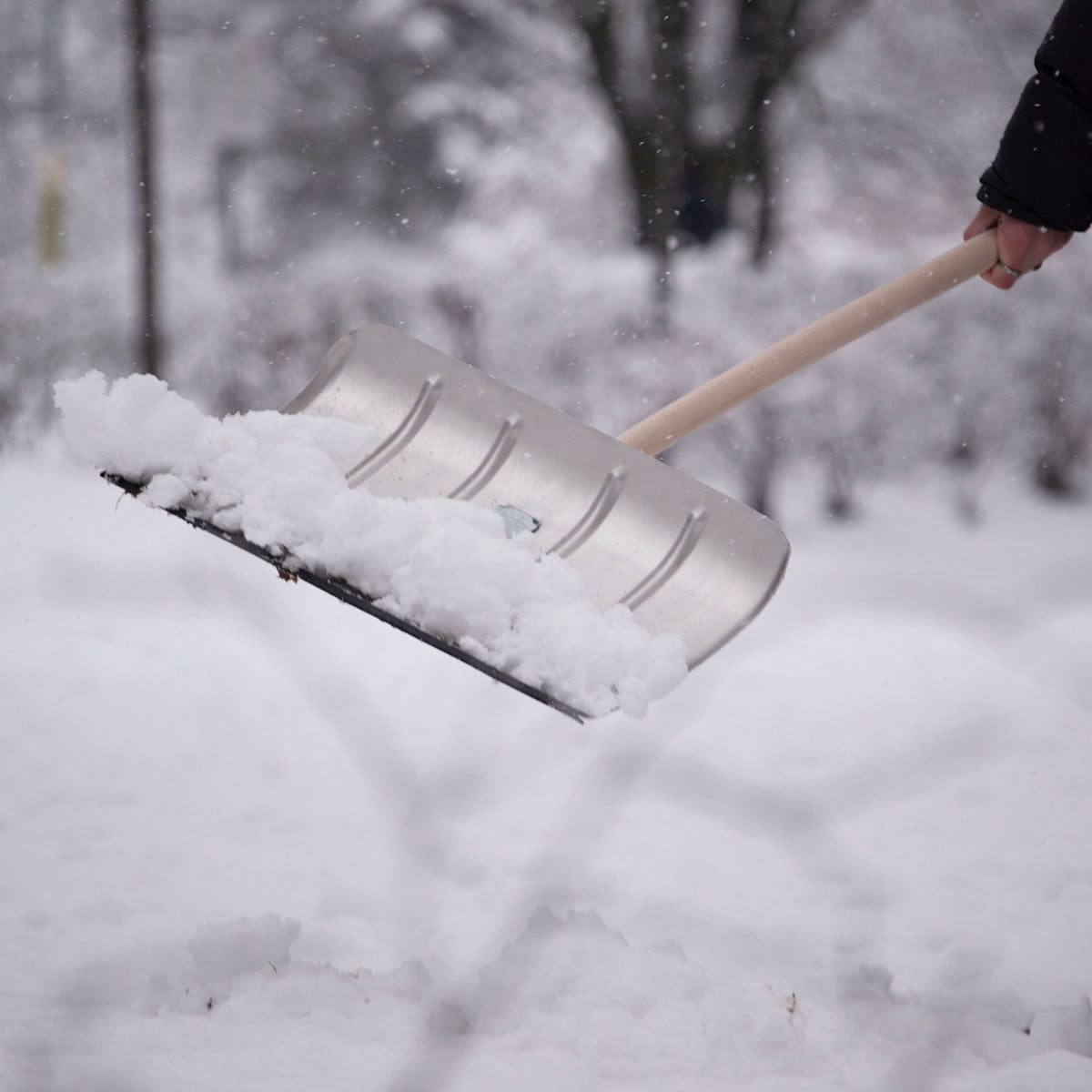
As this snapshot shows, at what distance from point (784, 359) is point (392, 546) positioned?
2.72ft

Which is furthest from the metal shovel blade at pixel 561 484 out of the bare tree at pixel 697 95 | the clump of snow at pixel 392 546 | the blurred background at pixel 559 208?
the bare tree at pixel 697 95

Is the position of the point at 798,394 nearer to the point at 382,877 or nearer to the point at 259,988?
the point at 382,877

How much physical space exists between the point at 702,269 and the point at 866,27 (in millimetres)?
1037

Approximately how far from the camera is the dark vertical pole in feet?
13.3

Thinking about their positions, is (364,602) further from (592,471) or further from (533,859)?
(533,859)

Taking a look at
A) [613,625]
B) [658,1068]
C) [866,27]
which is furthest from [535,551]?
[866,27]

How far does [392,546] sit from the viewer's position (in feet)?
4.45

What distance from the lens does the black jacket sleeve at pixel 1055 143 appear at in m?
1.97

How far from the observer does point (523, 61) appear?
13.6 ft

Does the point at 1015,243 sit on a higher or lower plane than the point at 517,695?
higher

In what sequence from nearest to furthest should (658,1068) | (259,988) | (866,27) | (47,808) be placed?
1. (658,1068)
2. (259,988)
3. (47,808)
4. (866,27)

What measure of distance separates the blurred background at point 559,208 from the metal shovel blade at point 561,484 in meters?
2.48

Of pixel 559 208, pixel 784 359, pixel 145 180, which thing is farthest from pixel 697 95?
pixel 784 359

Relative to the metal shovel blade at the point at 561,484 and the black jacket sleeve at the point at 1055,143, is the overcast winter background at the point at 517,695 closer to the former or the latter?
the metal shovel blade at the point at 561,484
